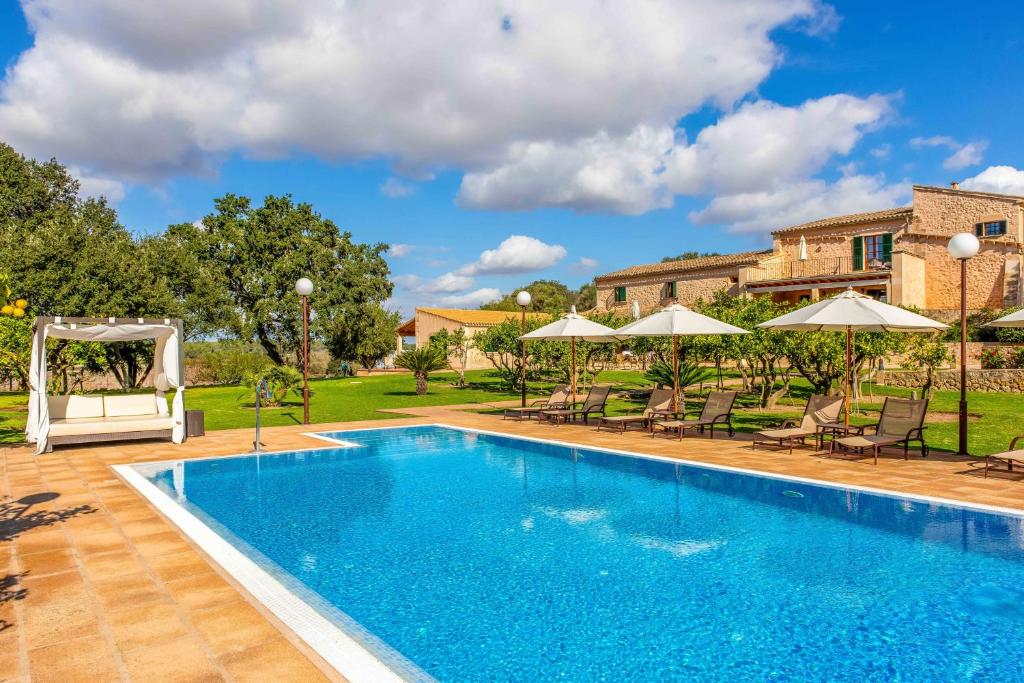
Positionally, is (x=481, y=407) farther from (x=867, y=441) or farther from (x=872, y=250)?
(x=872, y=250)

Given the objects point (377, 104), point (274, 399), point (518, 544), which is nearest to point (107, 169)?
point (274, 399)

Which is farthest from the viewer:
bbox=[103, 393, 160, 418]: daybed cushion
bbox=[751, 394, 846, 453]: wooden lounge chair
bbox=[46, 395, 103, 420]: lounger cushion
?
bbox=[103, 393, 160, 418]: daybed cushion

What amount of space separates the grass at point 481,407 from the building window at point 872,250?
17114mm

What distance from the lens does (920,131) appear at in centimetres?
2069

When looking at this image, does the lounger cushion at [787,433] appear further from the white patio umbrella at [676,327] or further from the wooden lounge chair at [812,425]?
the white patio umbrella at [676,327]

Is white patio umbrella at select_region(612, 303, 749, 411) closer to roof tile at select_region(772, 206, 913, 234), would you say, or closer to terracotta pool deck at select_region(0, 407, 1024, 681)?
terracotta pool deck at select_region(0, 407, 1024, 681)

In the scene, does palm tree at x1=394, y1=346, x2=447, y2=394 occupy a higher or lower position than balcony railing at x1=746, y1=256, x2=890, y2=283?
lower

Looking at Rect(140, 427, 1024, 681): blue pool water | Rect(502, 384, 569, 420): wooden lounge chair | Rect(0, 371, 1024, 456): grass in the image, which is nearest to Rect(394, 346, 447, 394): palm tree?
Rect(0, 371, 1024, 456): grass

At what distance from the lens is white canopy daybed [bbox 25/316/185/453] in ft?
38.0

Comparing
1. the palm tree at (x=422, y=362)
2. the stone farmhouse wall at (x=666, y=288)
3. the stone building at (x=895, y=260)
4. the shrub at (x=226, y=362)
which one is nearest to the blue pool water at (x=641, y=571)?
the palm tree at (x=422, y=362)

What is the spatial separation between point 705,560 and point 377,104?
14913mm

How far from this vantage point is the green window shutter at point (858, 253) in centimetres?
3972

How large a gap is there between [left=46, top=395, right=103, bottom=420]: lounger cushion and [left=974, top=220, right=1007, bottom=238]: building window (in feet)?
139

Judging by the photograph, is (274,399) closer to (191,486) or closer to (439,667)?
(191,486)
